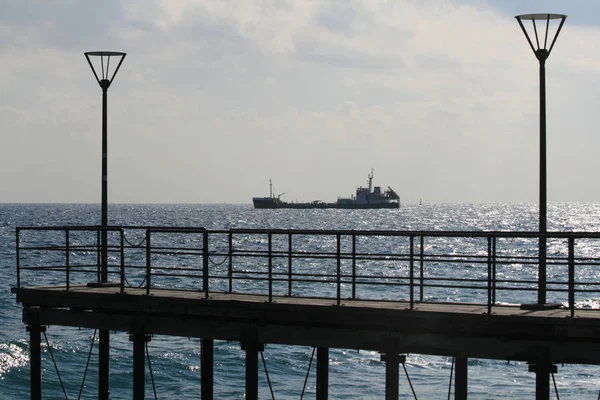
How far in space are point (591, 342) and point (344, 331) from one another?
3.51 m

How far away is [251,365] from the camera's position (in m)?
15.5

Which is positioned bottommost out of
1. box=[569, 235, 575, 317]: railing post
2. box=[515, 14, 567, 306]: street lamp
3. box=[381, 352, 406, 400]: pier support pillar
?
box=[381, 352, 406, 400]: pier support pillar

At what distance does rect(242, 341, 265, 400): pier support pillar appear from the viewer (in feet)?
50.4

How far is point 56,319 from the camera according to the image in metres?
17.7

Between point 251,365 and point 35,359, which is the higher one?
point 251,365

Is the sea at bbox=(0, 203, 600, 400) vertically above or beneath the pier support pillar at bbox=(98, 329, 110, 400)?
beneath

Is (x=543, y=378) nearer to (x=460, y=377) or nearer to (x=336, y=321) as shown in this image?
(x=460, y=377)

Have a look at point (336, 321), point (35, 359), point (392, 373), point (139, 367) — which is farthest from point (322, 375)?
point (35, 359)

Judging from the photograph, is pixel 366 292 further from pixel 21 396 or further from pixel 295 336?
pixel 295 336

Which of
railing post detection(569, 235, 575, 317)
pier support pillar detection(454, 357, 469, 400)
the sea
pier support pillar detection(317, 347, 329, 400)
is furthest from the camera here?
the sea

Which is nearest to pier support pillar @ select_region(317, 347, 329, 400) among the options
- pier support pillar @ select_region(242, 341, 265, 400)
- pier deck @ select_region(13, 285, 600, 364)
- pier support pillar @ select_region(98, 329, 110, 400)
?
pier deck @ select_region(13, 285, 600, 364)

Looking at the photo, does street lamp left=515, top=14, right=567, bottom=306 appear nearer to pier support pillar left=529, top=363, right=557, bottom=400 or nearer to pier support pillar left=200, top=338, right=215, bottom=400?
pier support pillar left=529, top=363, right=557, bottom=400

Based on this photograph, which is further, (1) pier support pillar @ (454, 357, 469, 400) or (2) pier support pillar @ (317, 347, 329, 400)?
(2) pier support pillar @ (317, 347, 329, 400)

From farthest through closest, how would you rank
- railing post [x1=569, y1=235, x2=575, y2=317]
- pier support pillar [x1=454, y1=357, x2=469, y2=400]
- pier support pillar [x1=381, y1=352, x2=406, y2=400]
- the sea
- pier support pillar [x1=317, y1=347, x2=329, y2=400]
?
the sea
pier support pillar [x1=317, y1=347, x2=329, y2=400]
pier support pillar [x1=454, y1=357, x2=469, y2=400]
pier support pillar [x1=381, y1=352, x2=406, y2=400]
railing post [x1=569, y1=235, x2=575, y2=317]
